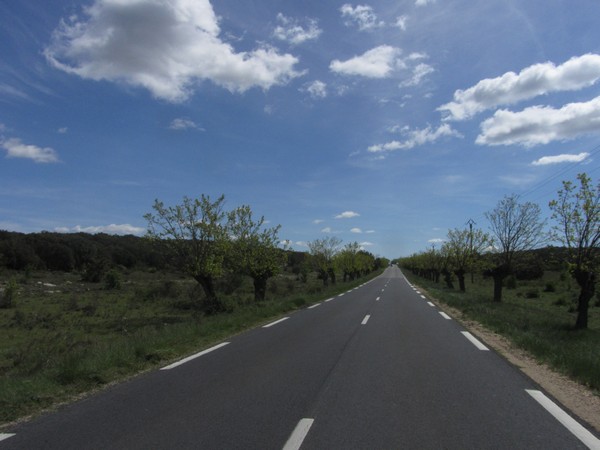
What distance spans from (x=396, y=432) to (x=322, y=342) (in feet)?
21.1

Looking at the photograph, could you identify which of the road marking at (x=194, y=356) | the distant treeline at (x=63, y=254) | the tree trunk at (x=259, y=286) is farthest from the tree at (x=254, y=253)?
the distant treeline at (x=63, y=254)

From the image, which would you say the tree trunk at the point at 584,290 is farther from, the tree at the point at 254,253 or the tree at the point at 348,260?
the tree at the point at 348,260

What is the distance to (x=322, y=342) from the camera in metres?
11.3

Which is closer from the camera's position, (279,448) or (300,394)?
(279,448)

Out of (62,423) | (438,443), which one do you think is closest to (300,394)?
(438,443)

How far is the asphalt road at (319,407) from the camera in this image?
15.6 feet

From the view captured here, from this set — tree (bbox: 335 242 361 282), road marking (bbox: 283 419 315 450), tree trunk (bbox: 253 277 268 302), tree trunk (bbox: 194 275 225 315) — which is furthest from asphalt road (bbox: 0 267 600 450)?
tree (bbox: 335 242 361 282)

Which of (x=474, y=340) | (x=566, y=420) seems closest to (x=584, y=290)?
(x=474, y=340)

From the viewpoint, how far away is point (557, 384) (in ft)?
23.6

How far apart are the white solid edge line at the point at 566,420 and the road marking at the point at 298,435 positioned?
278cm

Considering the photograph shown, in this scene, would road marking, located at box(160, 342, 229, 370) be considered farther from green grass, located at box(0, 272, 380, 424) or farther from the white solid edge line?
the white solid edge line

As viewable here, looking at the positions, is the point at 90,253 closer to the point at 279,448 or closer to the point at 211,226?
the point at 211,226

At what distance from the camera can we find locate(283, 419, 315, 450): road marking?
4560 mm

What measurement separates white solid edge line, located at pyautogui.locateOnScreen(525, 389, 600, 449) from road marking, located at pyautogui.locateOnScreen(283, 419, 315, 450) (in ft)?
9.14
